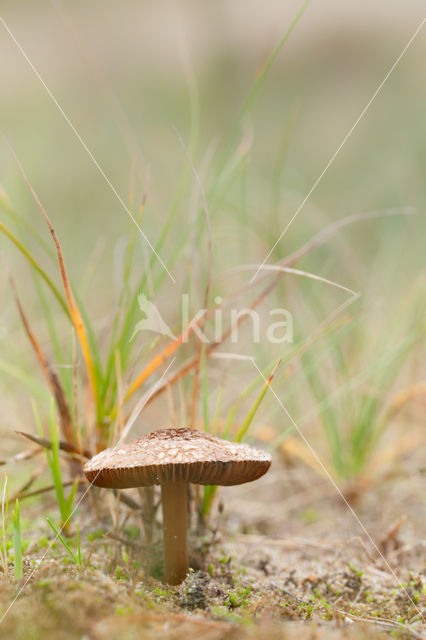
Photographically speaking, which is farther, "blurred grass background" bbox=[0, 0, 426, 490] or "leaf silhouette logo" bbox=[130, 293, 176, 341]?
"blurred grass background" bbox=[0, 0, 426, 490]

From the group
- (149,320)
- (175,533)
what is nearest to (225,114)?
(149,320)

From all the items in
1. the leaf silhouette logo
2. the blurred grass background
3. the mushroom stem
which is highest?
the blurred grass background

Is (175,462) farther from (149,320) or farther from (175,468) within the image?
(149,320)

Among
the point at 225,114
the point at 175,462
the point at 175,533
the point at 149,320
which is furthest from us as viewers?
the point at 225,114

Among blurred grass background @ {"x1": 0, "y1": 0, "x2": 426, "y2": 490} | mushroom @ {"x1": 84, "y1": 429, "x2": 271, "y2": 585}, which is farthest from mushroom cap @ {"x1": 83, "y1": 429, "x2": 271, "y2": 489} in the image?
blurred grass background @ {"x1": 0, "y1": 0, "x2": 426, "y2": 490}

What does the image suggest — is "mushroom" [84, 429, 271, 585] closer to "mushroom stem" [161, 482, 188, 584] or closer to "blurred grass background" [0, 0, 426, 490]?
"mushroom stem" [161, 482, 188, 584]

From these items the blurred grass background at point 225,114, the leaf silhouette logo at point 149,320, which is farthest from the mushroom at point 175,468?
the blurred grass background at point 225,114

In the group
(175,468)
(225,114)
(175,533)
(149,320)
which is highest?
(225,114)
